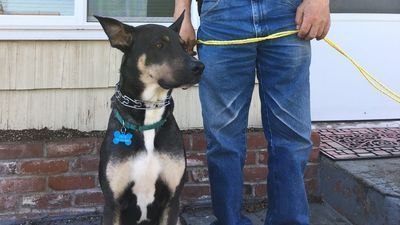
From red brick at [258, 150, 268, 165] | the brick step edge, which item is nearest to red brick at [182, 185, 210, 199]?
the brick step edge

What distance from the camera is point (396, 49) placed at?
190 inches

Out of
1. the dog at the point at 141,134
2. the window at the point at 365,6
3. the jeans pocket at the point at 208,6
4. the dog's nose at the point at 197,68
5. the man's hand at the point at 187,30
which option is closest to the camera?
the dog's nose at the point at 197,68

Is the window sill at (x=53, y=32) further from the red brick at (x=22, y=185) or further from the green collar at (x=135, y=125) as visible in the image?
the green collar at (x=135, y=125)

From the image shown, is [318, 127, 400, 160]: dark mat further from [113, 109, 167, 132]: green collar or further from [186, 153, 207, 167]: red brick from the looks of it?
[113, 109, 167, 132]: green collar

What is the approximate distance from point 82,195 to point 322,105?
219cm

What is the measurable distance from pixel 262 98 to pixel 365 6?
2239 millimetres

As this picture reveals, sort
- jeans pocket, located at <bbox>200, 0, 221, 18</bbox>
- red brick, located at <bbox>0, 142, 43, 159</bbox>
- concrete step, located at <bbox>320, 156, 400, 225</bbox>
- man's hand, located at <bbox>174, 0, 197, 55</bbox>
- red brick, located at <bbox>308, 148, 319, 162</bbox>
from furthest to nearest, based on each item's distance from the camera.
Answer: red brick, located at <bbox>308, 148, 319, 162</bbox> < red brick, located at <bbox>0, 142, 43, 159</bbox> < concrete step, located at <bbox>320, 156, 400, 225</bbox> < man's hand, located at <bbox>174, 0, 197, 55</bbox> < jeans pocket, located at <bbox>200, 0, 221, 18</bbox>

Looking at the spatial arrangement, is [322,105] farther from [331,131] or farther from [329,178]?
[329,178]

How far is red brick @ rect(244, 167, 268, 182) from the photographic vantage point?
4.08 meters

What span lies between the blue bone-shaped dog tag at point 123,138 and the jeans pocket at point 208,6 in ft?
2.59

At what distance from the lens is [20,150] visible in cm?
373

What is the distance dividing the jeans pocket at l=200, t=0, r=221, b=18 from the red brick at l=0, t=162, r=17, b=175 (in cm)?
175

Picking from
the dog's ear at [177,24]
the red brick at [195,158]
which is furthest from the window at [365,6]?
the dog's ear at [177,24]

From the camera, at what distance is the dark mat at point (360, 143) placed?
159 inches
